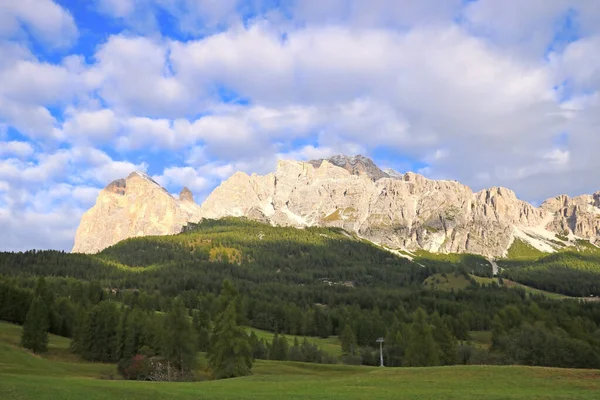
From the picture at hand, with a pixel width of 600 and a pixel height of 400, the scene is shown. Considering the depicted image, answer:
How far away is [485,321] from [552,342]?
84069 millimetres

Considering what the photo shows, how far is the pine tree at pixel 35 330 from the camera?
8750 cm

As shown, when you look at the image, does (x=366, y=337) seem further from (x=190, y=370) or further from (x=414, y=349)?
(x=190, y=370)

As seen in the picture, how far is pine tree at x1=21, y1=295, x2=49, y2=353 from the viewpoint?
87.5 m

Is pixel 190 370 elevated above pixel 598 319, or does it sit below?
below

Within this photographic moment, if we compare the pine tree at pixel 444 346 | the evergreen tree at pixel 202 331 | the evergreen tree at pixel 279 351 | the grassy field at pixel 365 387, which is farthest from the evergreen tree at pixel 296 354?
the grassy field at pixel 365 387

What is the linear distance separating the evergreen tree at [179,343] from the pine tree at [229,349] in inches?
585

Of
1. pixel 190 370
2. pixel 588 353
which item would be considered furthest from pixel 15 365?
pixel 588 353

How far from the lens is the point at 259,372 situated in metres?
73.9

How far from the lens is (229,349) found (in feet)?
222

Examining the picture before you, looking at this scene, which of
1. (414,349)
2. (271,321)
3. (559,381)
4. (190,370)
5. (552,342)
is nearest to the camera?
(559,381)

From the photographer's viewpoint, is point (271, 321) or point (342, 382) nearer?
point (342, 382)

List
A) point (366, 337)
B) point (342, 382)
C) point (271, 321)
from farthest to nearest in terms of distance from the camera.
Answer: point (271, 321) < point (366, 337) < point (342, 382)

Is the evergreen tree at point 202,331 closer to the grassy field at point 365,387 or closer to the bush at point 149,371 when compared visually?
the bush at point 149,371

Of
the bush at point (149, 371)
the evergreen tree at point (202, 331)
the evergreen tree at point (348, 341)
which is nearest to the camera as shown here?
the bush at point (149, 371)
